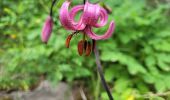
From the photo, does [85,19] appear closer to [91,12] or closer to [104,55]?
[91,12]

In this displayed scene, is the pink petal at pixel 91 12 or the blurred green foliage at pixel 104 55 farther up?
the pink petal at pixel 91 12

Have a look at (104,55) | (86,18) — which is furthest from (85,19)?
(104,55)

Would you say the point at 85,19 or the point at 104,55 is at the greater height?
the point at 85,19

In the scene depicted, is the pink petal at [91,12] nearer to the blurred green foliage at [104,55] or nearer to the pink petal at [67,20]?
the pink petal at [67,20]

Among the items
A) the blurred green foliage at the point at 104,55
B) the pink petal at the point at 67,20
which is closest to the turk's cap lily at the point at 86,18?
the pink petal at the point at 67,20

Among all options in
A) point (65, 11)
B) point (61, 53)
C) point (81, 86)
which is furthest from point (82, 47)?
point (81, 86)

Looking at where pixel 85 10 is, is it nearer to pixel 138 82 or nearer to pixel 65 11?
pixel 65 11

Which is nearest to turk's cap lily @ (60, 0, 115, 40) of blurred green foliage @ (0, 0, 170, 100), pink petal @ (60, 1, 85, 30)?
pink petal @ (60, 1, 85, 30)

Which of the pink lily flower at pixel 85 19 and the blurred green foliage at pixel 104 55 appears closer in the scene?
the pink lily flower at pixel 85 19
